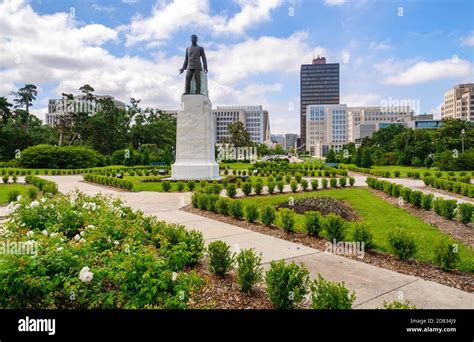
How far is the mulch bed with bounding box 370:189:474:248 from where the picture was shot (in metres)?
7.12

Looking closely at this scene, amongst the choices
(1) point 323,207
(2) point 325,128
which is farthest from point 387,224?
(2) point 325,128

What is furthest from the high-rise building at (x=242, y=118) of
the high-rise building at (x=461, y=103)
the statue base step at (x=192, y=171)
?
the statue base step at (x=192, y=171)

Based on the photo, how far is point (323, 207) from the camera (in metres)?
10.4

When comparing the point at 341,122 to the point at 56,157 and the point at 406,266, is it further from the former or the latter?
the point at 406,266

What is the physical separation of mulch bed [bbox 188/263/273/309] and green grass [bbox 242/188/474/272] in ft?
9.78

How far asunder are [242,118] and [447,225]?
141m

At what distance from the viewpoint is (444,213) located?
29.5ft

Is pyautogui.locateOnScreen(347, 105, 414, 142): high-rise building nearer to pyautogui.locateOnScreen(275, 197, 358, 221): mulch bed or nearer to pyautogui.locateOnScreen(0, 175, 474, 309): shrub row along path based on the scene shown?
pyautogui.locateOnScreen(275, 197, 358, 221): mulch bed

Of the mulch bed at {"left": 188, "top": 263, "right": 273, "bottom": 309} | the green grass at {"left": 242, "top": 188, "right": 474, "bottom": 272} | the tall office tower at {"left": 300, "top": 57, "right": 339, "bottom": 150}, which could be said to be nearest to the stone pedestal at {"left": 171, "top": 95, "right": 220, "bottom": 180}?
the green grass at {"left": 242, "top": 188, "right": 474, "bottom": 272}

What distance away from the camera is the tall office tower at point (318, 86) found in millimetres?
183250

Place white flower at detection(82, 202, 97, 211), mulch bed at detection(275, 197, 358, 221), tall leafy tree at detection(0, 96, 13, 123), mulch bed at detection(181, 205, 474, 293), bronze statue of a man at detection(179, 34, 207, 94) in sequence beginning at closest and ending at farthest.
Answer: mulch bed at detection(181, 205, 474, 293), white flower at detection(82, 202, 97, 211), mulch bed at detection(275, 197, 358, 221), bronze statue of a man at detection(179, 34, 207, 94), tall leafy tree at detection(0, 96, 13, 123)

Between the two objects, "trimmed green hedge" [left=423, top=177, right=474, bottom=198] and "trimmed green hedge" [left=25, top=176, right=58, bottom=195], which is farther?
"trimmed green hedge" [left=423, top=177, right=474, bottom=198]
